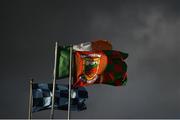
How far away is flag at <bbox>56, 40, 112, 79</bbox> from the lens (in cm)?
5175

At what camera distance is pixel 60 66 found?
51875mm

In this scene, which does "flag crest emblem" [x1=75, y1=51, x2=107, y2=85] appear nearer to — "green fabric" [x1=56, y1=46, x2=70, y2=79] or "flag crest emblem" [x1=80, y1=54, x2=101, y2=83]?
"flag crest emblem" [x1=80, y1=54, x2=101, y2=83]


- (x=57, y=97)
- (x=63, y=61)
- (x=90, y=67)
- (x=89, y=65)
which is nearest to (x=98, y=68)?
(x=90, y=67)

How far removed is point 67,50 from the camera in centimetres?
5297

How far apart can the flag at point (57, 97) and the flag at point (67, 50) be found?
1047 cm

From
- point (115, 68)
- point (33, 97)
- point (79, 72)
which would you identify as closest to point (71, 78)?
point (79, 72)

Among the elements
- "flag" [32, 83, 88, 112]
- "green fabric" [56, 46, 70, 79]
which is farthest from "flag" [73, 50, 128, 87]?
"flag" [32, 83, 88, 112]

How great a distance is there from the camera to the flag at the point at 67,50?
5175 centimetres

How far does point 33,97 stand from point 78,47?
1085 centimetres

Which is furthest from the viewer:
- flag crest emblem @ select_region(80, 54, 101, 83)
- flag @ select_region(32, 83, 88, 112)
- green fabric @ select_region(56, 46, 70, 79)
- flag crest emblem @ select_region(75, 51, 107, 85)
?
flag @ select_region(32, 83, 88, 112)

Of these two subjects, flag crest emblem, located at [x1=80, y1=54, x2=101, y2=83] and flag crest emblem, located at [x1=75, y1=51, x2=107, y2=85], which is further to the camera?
flag crest emblem, located at [x1=80, y1=54, x2=101, y2=83]

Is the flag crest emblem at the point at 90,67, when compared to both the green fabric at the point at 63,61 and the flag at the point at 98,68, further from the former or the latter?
the green fabric at the point at 63,61

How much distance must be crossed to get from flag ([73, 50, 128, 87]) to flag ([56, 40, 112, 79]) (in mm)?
593

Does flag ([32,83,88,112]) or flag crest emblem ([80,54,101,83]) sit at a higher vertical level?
flag crest emblem ([80,54,101,83])
